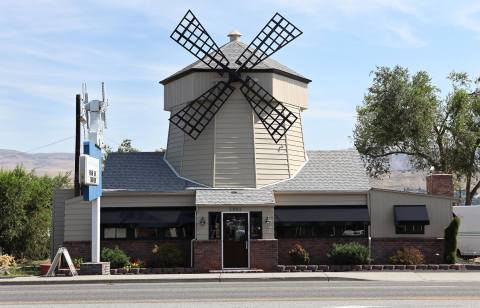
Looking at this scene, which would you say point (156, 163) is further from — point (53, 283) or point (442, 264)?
point (442, 264)

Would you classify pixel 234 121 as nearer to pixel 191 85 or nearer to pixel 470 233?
pixel 191 85

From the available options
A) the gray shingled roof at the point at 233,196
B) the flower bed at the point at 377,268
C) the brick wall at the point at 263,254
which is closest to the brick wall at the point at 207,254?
the brick wall at the point at 263,254

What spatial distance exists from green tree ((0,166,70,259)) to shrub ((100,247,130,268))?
12.8 meters

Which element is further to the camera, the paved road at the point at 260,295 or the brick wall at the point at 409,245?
the brick wall at the point at 409,245

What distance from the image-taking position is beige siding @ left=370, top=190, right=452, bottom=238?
33938mm

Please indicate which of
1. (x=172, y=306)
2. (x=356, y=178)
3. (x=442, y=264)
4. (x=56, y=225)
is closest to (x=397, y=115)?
(x=356, y=178)

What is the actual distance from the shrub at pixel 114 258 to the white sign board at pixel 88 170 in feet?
10.9

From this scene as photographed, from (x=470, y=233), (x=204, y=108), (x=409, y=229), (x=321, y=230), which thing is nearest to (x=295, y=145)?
(x=204, y=108)

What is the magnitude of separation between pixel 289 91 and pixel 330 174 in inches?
171

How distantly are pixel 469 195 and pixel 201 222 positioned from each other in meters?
32.3

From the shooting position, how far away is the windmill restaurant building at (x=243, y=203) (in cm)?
3250

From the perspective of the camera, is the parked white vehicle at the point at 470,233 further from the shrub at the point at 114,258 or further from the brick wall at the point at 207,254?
the shrub at the point at 114,258

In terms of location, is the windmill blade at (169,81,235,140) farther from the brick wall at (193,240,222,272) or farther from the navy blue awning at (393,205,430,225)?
the navy blue awning at (393,205,430,225)

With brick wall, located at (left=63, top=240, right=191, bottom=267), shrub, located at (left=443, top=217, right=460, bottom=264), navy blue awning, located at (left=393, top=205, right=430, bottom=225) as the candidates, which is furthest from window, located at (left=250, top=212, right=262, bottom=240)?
shrub, located at (left=443, top=217, right=460, bottom=264)
